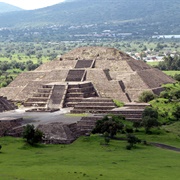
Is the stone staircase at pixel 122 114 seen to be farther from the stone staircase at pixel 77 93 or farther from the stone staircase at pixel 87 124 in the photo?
the stone staircase at pixel 77 93

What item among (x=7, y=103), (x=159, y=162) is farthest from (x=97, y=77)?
(x=159, y=162)

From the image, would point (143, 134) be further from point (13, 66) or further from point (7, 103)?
point (13, 66)

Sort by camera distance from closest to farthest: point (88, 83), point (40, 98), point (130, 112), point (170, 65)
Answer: point (130, 112), point (40, 98), point (88, 83), point (170, 65)

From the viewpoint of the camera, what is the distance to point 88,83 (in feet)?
309

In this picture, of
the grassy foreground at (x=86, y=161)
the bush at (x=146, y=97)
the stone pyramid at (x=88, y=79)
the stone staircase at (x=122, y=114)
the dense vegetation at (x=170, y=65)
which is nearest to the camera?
the grassy foreground at (x=86, y=161)

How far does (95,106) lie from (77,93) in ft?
26.1

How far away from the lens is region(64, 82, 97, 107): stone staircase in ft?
295

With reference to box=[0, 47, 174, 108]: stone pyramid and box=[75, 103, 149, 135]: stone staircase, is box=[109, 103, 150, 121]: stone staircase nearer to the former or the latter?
box=[75, 103, 149, 135]: stone staircase

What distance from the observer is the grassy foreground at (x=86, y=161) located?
47.0m

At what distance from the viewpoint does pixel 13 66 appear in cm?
15150

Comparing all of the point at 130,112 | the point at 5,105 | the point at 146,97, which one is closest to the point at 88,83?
the point at 146,97

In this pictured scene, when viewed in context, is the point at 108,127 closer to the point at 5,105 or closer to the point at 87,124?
the point at 87,124

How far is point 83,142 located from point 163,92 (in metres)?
27.0

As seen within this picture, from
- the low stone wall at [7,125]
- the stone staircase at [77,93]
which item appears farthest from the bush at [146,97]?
the low stone wall at [7,125]
